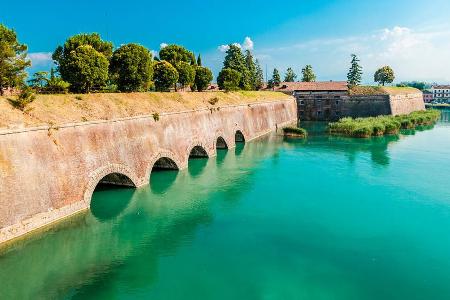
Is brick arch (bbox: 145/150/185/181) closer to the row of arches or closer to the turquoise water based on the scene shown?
the row of arches

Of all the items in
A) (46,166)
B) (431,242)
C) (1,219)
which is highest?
(46,166)

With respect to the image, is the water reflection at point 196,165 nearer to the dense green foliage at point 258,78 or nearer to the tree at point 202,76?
the tree at point 202,76

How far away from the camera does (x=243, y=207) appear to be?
77.6 ft

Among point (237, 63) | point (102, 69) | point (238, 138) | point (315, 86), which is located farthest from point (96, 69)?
point (315, 86)

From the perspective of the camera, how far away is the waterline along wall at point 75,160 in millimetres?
17812

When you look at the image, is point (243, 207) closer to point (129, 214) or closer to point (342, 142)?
point (129, 214)

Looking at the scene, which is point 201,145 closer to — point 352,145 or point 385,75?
point 352,145

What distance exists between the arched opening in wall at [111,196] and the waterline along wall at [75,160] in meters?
0.14

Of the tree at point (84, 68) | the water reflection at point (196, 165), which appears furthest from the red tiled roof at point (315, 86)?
the tree at point (84, 68)

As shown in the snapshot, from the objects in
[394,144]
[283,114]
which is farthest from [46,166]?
[283,114]

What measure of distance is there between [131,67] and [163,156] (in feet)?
33.3

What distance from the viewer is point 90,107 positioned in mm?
25609

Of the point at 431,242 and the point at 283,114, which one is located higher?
the point at 283,114

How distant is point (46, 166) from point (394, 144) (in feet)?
139
